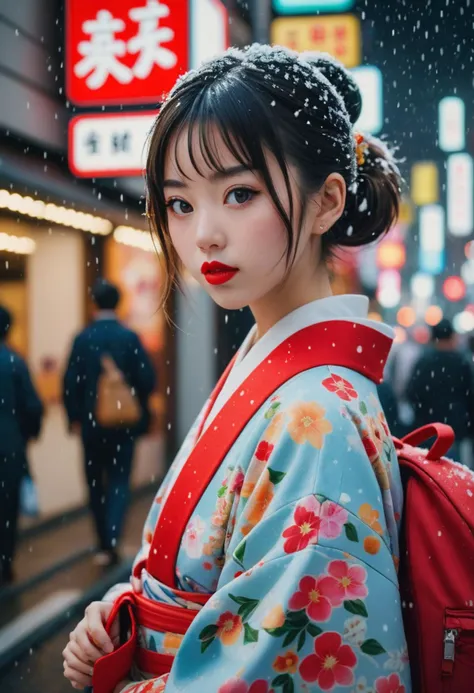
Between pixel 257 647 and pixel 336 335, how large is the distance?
1.92ft

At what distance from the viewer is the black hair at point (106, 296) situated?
19.6 feet

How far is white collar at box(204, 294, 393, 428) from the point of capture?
1534mm

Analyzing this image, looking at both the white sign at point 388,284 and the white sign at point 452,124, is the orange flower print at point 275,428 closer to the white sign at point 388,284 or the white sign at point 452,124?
the white sign at point 452,124

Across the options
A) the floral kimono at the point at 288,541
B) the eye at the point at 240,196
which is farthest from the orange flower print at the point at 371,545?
the eye at the point at 240,196

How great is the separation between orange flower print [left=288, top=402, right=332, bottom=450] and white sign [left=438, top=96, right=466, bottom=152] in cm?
1186

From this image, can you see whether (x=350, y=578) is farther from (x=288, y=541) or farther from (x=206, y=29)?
(x=206, y=29)

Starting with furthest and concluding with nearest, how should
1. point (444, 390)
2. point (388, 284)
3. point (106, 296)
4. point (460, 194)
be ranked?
point (388, 284), point (460, 194), point (444, 390), point (106, 296)

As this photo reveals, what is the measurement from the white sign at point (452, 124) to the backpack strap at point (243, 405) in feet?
38.2

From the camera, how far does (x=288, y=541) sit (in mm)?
1252

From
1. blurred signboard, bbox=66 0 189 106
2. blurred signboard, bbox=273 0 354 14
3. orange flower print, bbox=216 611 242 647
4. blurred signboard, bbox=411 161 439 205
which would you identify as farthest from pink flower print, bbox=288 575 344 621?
blurred signboard, bbox=411 161 439 205

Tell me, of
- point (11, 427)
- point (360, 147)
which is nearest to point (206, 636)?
point (360, 147)

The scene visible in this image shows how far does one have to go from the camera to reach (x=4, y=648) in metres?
4.24

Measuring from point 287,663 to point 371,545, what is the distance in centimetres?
23

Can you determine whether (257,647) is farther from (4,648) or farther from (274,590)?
(4,648)
